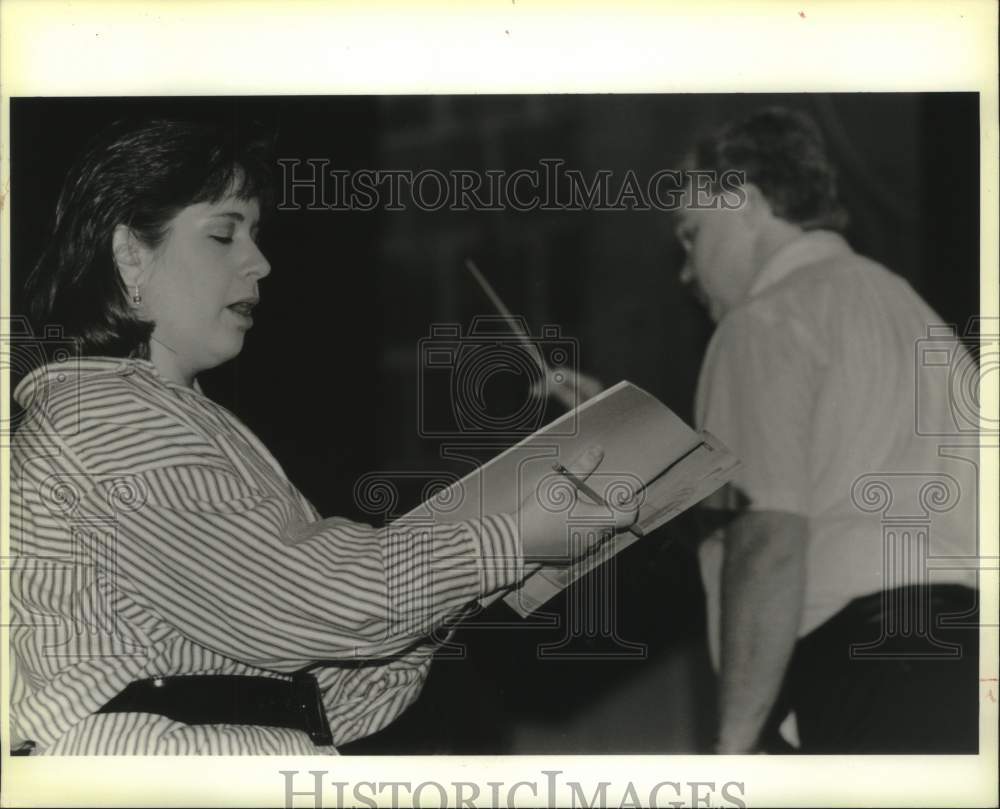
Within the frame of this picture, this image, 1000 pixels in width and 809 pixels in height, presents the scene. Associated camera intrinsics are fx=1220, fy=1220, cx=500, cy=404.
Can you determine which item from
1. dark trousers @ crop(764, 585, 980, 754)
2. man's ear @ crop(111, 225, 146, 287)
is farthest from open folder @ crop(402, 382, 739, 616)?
man's ear @ crop(111, 225, 146, 287)

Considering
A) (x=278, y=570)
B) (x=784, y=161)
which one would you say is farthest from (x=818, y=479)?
(x=278, y=570)

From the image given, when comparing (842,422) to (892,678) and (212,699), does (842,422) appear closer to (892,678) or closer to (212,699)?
(892,678)

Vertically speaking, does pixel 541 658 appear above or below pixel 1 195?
below

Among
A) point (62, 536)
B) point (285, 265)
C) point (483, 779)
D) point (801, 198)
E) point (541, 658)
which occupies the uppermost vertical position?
point (801, 198)

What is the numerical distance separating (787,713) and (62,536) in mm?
1061

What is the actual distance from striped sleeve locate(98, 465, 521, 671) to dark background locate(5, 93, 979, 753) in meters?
0.12

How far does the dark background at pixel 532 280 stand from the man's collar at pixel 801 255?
0.10ft

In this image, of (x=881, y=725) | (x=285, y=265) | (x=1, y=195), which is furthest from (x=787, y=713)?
(x=1, y=195)

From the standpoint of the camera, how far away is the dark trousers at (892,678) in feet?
5.77

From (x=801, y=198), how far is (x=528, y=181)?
15.7 inches

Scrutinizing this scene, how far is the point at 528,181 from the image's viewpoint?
5.83 feet

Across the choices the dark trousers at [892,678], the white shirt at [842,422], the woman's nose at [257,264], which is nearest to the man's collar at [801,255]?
the white shirt at [842,422]

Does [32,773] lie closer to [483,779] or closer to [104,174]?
[483,779]

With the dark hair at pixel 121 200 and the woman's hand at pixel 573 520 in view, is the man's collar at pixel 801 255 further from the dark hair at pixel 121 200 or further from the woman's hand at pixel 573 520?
the dark hair at pixel 121 200
